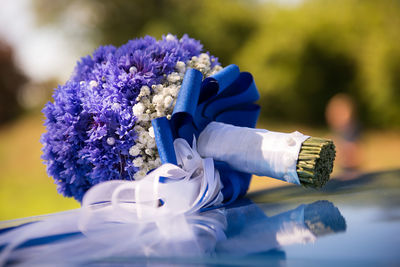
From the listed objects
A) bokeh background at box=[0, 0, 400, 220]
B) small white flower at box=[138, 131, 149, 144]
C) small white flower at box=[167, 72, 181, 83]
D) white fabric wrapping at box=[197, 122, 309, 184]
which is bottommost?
white fabric wrapping at box=[197, 122, 309, 184]

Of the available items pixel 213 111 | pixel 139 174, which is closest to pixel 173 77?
pixel 213 111

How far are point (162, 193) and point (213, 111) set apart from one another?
331mm

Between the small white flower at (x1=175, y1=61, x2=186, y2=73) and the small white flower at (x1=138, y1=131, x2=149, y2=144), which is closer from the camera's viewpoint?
the small white flower at (x1=138, y1=131, x2=149, y2=144)

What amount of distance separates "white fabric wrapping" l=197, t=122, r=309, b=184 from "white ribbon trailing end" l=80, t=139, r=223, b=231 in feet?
0.16

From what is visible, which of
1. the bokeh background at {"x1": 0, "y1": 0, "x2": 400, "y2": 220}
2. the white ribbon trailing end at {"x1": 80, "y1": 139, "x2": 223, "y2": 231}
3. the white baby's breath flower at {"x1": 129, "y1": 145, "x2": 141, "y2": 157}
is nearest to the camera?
the white ribbon trailing end at {"x1": 80, "y1": 139, "x2": 223, "y2": 231}

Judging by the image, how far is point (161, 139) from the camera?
3.13ft

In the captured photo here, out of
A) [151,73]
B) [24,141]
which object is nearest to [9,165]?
[24,141]

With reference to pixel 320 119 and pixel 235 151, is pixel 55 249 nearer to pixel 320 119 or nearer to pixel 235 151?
pixel 235 151

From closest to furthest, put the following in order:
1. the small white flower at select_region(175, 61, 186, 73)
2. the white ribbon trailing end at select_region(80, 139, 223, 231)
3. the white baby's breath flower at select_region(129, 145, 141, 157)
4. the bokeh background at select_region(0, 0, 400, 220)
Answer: the white ribbon trailing end at select_region(80, 139, 223, 231) → the white baby's breath flower at select_region(129, 145, 141, 157) → the small white flower at select_region(175, 61, 186, 73) → the bokeh background at select_region(0, 0, 400, 220)

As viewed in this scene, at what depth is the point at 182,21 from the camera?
7324 millimetres

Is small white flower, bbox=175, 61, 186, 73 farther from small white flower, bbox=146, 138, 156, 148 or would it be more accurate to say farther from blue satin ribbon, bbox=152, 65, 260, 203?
small white flower, bbox=146, 138, 156, 148

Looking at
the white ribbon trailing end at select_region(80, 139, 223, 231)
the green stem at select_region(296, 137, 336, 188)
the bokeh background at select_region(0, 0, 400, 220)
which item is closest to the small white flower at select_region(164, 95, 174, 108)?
the white ribbon trailing end at select_region(80, 139, 223, 231)

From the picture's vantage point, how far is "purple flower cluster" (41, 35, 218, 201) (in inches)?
40.3

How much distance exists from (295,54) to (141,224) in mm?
6419
